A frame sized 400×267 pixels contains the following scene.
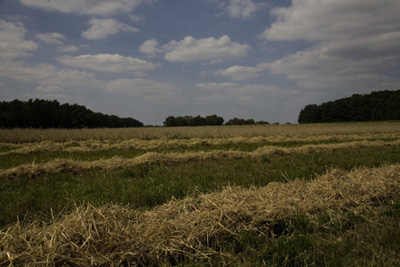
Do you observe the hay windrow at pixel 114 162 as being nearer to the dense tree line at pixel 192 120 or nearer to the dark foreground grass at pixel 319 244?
the dark foreground grass at pixel 319 244

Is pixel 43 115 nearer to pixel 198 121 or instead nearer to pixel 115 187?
pixel 198 121

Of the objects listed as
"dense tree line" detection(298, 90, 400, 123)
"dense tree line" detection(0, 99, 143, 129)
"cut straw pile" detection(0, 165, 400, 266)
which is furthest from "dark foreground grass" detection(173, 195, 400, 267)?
"dense tree line" detection(298, 90, 400, 123)

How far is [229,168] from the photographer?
6820mm

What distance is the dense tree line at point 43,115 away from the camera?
4709cm

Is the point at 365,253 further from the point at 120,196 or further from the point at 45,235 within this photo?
the point at 120,196

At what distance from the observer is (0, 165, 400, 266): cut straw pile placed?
90.8 inches

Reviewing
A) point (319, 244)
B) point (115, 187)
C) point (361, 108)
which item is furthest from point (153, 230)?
point (361, 108)

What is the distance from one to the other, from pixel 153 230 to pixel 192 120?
84670mm

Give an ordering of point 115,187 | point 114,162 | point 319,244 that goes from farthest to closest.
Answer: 1. point 114,162
2. point 115,187
3. point 319,244

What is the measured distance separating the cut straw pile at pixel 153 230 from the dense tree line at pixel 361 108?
9558cm

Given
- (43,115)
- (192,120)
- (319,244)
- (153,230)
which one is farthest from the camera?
(192,120)

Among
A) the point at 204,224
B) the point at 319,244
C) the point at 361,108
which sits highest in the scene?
the point at 361,108

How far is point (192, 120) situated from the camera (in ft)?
286

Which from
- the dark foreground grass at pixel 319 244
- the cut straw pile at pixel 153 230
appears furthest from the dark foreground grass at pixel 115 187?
the dark foreground grass at pixel 319 244
